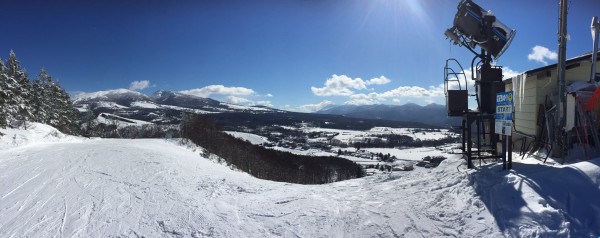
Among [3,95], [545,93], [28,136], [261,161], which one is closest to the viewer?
[545,93]

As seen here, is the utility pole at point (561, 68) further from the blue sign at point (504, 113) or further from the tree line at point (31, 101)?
the tree line at point (31, 101)

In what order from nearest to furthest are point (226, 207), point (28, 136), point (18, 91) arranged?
point (226, 207)
point (28, 136)
point (18, 91)

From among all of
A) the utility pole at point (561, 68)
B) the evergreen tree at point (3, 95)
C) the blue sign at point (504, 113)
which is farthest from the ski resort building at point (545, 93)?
the evergreen tree at point (3, 95)

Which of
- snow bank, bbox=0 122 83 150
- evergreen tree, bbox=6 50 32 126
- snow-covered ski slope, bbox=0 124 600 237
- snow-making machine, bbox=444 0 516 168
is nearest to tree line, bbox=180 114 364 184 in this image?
snow bank, bbox=0 122 83 150

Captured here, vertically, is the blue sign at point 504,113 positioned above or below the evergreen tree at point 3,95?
below

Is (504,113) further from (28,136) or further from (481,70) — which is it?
(28,136)

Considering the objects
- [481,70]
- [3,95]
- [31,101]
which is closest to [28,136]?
[3,95]

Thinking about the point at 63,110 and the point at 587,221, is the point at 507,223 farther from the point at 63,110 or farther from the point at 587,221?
Answer: the point at 63,110
